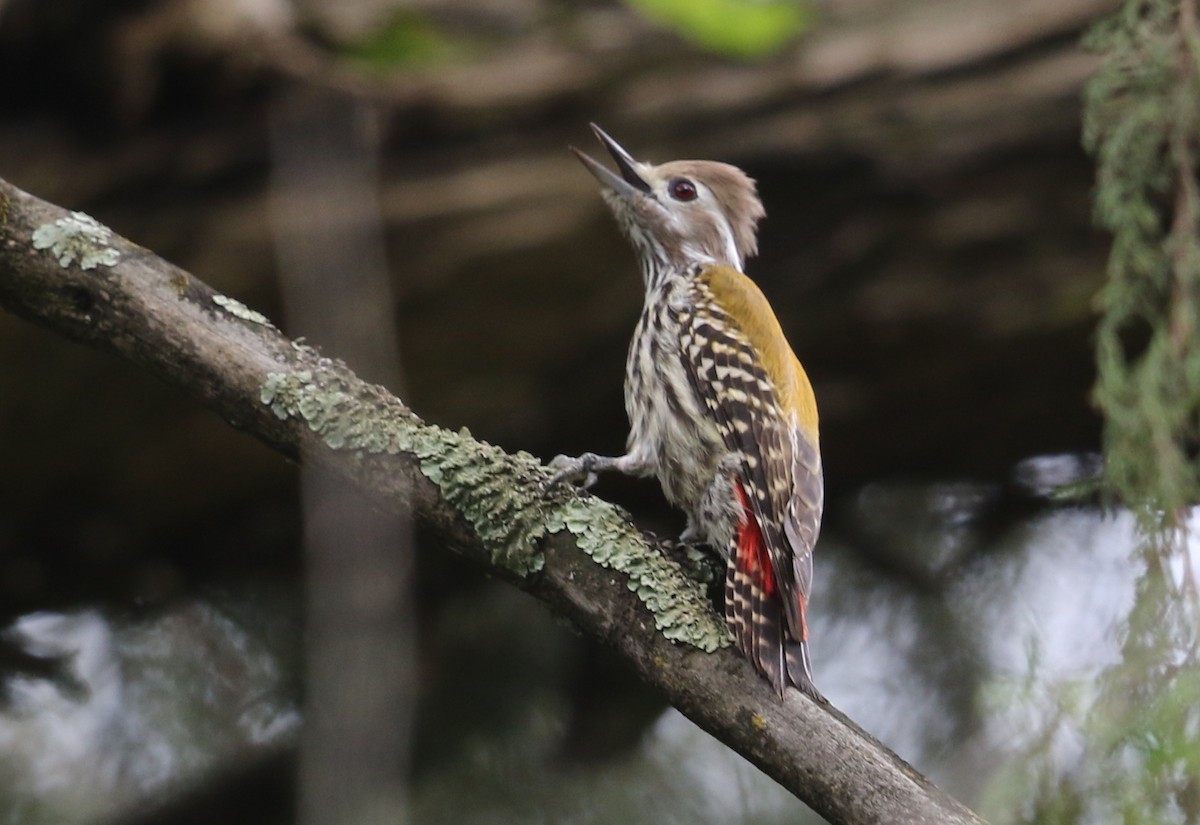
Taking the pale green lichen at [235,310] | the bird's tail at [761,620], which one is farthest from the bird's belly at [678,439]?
the pale green lichen at [235,310]

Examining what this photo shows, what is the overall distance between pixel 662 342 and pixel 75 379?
2.07m

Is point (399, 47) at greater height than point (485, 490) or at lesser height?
greater

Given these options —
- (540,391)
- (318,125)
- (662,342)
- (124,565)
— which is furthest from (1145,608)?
(124,565)

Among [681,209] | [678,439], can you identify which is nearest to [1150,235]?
[681,209]

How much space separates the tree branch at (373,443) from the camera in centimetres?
238

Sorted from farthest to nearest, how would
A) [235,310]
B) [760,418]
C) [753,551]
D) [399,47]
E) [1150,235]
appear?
[1150,235]
[399,47]
[760,418]
[753,551]
[235,310]

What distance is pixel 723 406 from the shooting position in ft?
10.6

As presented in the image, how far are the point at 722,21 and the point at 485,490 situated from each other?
1.05 meters

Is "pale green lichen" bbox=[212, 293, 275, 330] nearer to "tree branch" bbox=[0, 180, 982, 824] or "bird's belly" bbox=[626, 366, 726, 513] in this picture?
"tree branch" bbox=[0, 180, 982, 824]

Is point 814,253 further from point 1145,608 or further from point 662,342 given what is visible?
point 1145,608

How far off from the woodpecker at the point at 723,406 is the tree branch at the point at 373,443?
A: 0.16 m

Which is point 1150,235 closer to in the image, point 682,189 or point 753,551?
point 682,189

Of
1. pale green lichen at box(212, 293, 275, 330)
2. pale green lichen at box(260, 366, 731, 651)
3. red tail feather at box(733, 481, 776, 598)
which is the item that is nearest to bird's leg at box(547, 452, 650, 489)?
pale green lichen at box(260, 366, 731, 651)

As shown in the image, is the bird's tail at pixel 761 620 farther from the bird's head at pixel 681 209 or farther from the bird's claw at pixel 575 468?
the bird's head at pixel 681 209
